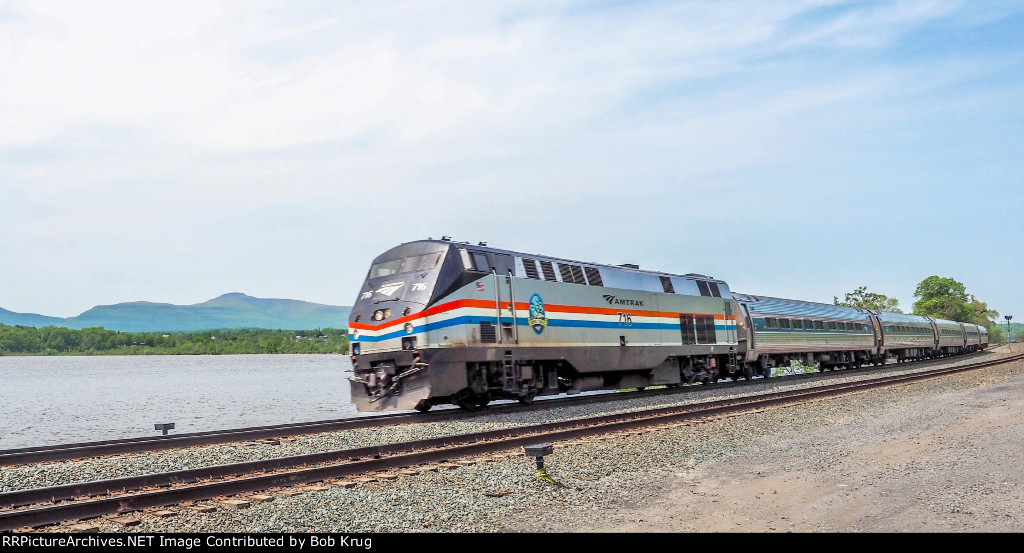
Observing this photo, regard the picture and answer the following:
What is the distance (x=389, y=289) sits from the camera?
17969mm

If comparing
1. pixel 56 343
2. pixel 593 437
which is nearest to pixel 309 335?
pixel 56 343

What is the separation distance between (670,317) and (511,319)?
8053 millimetres

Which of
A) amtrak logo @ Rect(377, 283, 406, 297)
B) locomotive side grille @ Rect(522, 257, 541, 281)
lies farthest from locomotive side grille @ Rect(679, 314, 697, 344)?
amtrak logo @ Rect(377, 283, 406, 297)

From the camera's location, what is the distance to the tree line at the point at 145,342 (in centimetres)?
17412

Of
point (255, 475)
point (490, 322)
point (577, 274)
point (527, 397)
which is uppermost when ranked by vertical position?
point (577, 274)

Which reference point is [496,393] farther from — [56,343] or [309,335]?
[56,343]

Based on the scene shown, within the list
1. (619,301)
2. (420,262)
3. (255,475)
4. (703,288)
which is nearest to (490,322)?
(420,262)

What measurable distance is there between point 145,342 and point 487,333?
185016 millimetres

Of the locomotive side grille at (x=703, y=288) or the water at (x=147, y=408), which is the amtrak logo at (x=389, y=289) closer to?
the water at (x=147, y=408)

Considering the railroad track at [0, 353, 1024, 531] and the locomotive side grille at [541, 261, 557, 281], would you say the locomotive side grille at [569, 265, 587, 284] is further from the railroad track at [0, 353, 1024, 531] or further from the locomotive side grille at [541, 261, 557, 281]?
the railroad track at [0, 353, 1024, 531]

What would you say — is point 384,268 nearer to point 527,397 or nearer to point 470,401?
point 470,401

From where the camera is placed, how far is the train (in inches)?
672

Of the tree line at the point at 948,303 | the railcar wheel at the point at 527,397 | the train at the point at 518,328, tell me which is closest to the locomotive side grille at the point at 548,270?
the train at the point at 518,328

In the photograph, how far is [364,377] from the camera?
17672 millimetres
